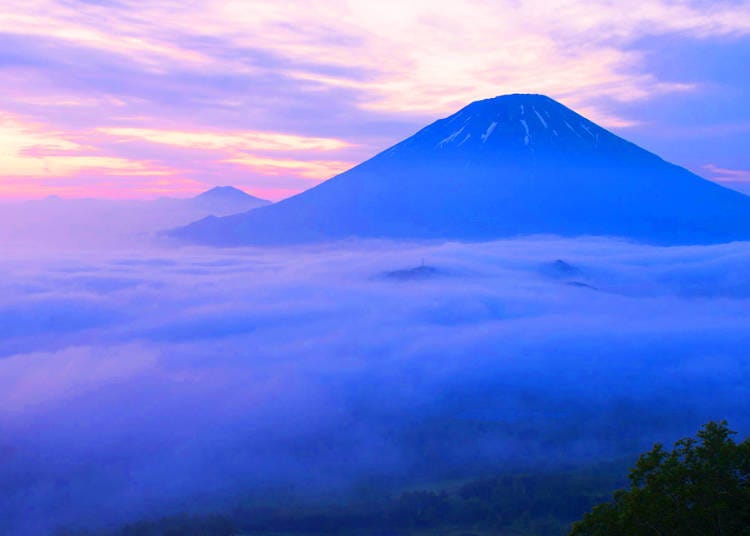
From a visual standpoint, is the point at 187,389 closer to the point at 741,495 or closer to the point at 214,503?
the point at 214,503

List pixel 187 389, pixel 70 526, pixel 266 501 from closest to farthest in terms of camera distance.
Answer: pixel 70 526 < pixel 266 501 < pixel 187 389

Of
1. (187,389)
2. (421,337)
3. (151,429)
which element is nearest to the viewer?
(151,429)

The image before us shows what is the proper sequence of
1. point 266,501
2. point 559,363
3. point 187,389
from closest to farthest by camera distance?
point 266,501, point 187,389, point 559,363

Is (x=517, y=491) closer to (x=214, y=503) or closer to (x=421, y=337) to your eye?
(x=214, y=503)

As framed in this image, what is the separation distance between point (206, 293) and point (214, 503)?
109192 mm

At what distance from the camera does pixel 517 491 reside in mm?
71250

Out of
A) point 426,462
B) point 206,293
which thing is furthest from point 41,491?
point 206,293

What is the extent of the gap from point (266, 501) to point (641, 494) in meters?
59.4

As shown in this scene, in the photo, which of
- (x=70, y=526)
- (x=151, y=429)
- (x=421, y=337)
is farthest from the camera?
(x=421, y=337)

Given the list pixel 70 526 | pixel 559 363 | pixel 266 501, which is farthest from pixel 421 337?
pixel 70 526

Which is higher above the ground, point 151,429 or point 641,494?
point 641,494

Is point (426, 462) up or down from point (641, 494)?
down

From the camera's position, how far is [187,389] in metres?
106

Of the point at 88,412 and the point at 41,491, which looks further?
the point at 88,412
